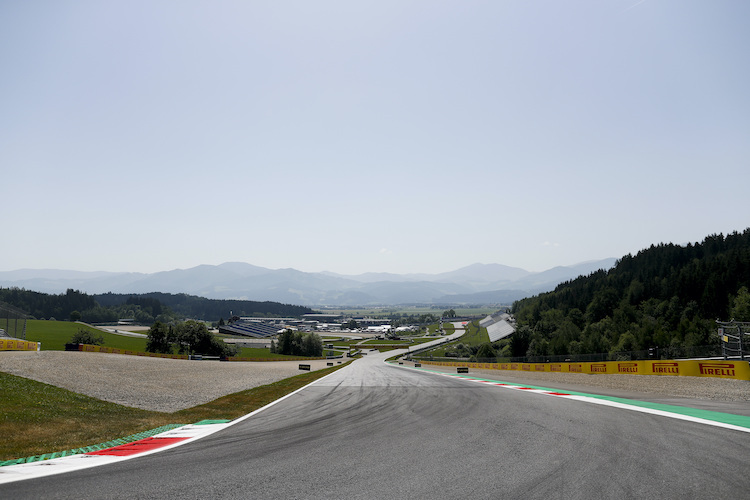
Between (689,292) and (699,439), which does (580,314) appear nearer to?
(689,292)

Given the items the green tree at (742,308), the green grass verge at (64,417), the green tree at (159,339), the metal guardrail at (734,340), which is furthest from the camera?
the green tree at (159,339)

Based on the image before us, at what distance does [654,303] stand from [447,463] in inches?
4316

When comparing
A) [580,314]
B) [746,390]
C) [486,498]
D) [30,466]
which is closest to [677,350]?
[746,390]

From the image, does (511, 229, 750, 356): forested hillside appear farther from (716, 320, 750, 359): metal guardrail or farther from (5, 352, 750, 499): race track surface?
(5, 352, 750, 499): race track surface

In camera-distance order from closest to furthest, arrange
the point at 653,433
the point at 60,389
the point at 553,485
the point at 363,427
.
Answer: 1. the point at 553,485
2. the point at 653,433
3. the point at 363,427
4. the point at 60,389

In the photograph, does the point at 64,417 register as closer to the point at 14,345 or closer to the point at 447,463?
the point at 447,463

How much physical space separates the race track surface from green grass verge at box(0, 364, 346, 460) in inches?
139

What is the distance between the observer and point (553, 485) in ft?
15.0

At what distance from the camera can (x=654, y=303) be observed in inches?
3696

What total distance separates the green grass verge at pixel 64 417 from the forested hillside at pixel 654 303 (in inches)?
2481

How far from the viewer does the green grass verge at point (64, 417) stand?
Answer: 878cm

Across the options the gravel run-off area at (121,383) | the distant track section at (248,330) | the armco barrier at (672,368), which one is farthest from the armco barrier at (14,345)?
the distant track section at (248,330)

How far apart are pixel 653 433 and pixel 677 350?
2952 centimetres

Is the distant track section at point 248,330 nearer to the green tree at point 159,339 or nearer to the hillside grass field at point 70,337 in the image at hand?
the hillside grass field at point 70,337
